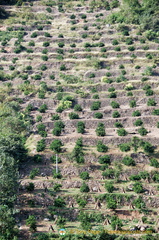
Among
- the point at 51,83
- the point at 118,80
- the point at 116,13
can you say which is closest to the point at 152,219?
the point at 118,80

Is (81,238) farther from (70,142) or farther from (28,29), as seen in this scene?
(28,29)

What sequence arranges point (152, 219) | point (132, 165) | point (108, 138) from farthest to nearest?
point (108, 138), point (132, 165), point (152, 219)

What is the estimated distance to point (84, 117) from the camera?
1832 inches

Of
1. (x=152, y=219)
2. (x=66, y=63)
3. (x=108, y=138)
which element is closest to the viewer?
(x=152, y=219)

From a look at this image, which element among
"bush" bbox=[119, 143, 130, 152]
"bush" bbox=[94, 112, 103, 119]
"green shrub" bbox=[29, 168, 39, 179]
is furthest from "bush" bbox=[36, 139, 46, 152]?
"bush" bbox=[94, 112, 103, 119]

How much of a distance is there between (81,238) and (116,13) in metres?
57.6

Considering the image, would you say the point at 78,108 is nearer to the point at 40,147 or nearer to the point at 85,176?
the point at 40,147

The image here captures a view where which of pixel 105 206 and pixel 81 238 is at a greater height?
pixel 81 238

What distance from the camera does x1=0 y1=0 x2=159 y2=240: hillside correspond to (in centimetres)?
3095

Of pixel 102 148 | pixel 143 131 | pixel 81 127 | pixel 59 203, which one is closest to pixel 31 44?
pixel 81 127

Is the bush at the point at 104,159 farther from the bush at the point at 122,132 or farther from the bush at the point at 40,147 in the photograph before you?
the bush at the point at 40,147

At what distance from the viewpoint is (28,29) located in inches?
2886

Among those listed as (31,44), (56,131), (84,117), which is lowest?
(84,117)

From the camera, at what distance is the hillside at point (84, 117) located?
30953 millimetres
